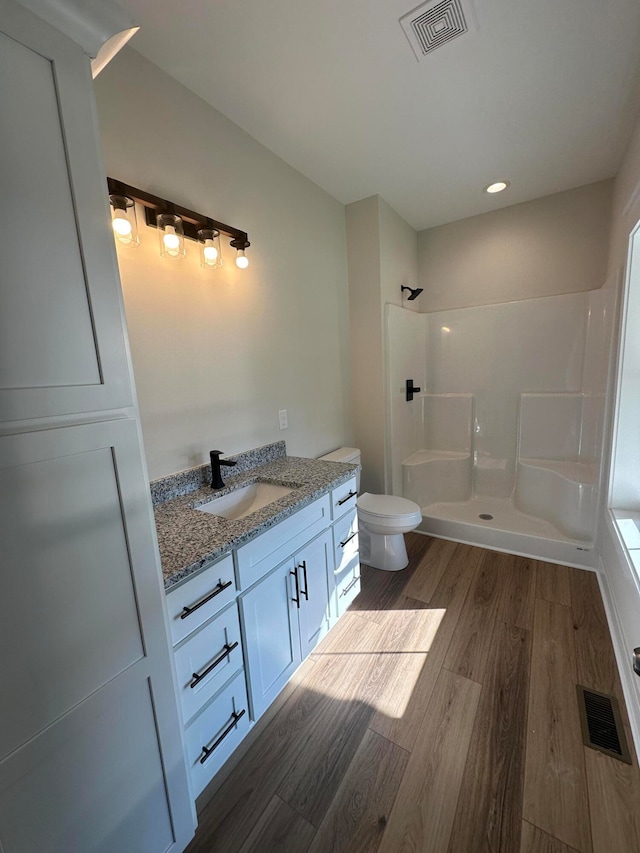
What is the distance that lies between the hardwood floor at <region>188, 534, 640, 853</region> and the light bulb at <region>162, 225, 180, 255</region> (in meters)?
1.98

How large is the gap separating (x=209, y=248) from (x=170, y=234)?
0.68 feet

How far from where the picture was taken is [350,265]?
8.87 feet

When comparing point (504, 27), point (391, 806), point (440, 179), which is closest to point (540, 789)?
point (391, 806)

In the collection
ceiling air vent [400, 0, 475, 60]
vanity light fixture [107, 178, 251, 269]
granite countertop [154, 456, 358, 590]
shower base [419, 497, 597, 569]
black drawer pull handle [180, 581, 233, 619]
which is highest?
ceiling air vent [400, 0, 475, 60]

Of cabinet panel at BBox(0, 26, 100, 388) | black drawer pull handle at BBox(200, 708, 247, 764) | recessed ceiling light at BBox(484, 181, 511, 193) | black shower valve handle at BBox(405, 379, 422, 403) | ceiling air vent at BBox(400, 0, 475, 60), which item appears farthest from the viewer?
black shower valve handle at BBox(405, 379, 422, 403)

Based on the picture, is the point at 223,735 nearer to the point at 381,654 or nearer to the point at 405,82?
the point at 381,654

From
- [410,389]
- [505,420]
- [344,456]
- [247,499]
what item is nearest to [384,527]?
[344,456]

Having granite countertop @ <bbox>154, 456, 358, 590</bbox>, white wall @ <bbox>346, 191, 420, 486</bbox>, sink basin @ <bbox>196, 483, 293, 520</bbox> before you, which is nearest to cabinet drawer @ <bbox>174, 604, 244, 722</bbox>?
granite countertop @ <bbox>154, 456, 358, 590</bbox>

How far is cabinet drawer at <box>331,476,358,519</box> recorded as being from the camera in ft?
5.83

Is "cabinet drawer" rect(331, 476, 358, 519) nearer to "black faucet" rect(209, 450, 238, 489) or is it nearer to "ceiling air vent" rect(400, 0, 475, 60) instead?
"black faucet" rect(209, 450, 238, 489)

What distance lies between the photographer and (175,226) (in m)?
1.41

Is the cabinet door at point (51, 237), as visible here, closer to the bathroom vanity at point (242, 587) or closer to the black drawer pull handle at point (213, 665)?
the bathroom vanity at point (242, 587)

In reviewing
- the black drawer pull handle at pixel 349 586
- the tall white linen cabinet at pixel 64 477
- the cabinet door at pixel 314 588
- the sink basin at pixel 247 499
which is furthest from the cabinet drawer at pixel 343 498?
the tall white linen cabinet at pixel 64 477

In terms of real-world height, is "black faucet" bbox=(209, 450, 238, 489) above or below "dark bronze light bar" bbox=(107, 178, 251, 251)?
below
